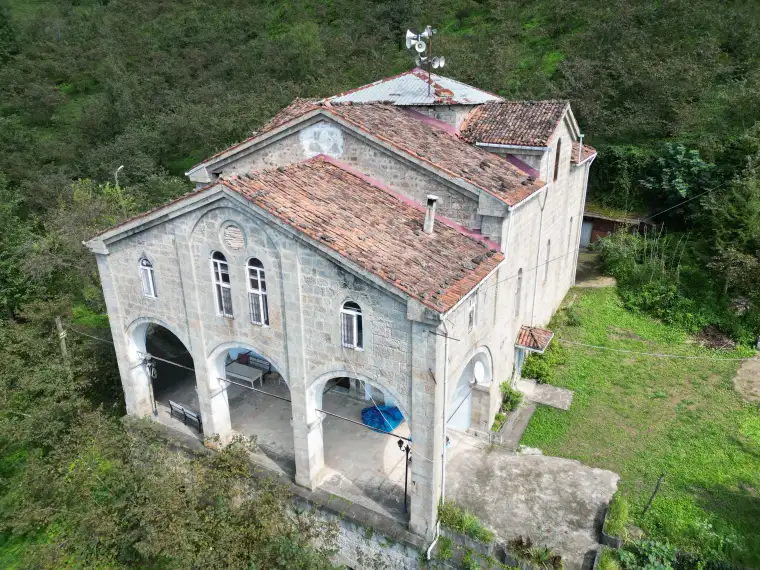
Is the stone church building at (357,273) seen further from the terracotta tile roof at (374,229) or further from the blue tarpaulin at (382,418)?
the blue tarpaulin at (382,418)

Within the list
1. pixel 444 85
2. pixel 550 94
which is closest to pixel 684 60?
pixel 550 94

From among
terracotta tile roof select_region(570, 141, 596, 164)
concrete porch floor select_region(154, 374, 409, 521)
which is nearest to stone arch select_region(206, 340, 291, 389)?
concrete porch floor select_region(154, 374, 409, 521)

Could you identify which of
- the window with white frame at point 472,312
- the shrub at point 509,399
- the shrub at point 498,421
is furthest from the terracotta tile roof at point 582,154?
the window with white frame at point 472,312

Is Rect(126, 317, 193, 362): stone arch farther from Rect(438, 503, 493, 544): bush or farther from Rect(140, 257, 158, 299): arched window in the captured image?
Rect(438, 503, 493, 544): bush

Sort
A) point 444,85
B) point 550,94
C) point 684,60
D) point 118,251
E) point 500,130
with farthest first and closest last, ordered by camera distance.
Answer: point 550,94
point 684,60
point 444,85
point 500,130
point 118,251

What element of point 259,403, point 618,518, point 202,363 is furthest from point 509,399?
point 202,363

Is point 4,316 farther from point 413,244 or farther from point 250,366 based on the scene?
point 413,244

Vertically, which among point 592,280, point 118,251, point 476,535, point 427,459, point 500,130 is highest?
point 500,130
